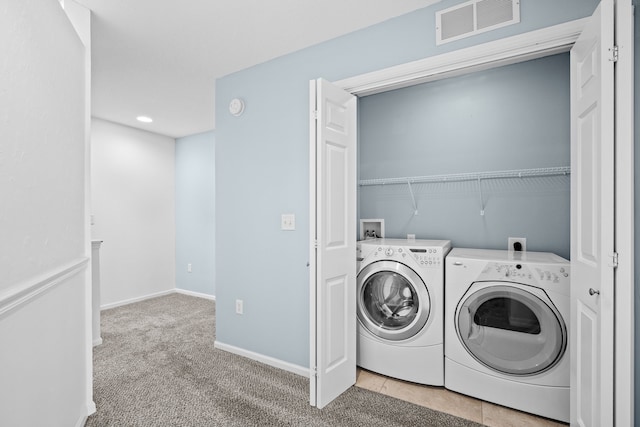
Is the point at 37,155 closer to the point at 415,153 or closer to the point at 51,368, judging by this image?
the point at 51,368

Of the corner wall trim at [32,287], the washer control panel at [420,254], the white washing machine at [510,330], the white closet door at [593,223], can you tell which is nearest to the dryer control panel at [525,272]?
the white washing machine at [510,330]

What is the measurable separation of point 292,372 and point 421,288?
3.84ft

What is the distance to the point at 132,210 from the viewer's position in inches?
178

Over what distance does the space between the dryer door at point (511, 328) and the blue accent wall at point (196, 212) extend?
3619mm

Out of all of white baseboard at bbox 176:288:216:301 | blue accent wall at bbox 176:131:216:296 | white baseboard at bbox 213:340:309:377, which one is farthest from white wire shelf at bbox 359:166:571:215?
white baseboard at bbox 176:288:216:301

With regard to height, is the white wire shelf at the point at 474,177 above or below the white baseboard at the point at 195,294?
above

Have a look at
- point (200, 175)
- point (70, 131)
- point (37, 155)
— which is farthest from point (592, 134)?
point (200, 175)

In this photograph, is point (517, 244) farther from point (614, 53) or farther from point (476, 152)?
point (614, 53)

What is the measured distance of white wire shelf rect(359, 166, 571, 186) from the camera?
95.8 inches

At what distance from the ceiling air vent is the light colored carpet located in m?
2.21

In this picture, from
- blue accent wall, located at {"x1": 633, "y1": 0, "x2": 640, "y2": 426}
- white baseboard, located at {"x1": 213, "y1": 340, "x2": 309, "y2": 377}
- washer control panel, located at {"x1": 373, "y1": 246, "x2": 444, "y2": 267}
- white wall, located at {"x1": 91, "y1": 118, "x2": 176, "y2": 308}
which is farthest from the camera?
white wall, located at {"x1": 91, "y1": 118, "x2": 176, "y2": 308}

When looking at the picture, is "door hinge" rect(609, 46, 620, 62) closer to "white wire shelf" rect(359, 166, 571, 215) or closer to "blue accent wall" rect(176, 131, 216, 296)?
"white wire shelf" rect(359, 166, 571, 215)

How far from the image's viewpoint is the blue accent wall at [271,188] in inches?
92.4

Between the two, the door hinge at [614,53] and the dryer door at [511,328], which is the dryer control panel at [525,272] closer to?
the dryer door at [511,328]
